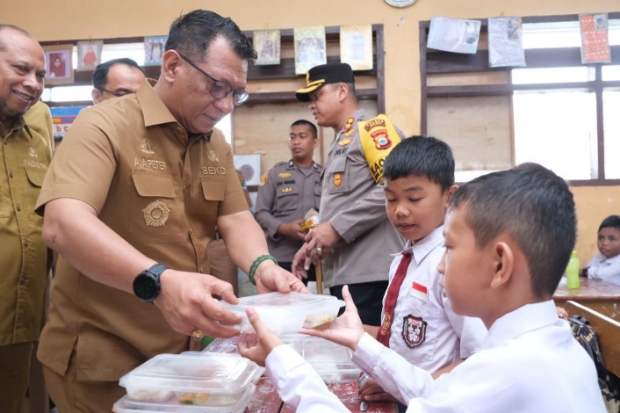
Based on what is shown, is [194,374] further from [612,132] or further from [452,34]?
[612,132]

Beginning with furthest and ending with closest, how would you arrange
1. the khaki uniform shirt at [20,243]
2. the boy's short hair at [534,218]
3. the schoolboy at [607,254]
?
the schoolboy at [607,254] < the khaki uniform shirt at [20,243] < the boy's short hair at [534,218]

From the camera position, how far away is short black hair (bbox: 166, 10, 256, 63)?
4.87 feet

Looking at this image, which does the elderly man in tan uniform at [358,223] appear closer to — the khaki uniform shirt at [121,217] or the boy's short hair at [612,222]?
the khaki uniform shirt at [121,217]

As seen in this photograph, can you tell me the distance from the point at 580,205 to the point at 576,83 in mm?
1145

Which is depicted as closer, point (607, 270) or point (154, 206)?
point (154, 206)

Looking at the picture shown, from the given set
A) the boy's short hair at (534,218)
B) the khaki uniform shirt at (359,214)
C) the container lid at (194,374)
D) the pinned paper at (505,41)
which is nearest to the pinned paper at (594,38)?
the pinned paper at (505,41)

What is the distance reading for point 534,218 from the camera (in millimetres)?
983

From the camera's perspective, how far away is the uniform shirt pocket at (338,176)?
2.78 metres

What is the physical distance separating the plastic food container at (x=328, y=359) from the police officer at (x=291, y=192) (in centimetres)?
293

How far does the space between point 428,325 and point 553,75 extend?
14.2ft

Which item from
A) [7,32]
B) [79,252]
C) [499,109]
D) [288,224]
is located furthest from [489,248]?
[499,109]

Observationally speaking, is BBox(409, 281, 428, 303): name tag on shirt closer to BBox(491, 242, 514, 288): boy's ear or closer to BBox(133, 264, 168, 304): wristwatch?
BBox(491, 242, 514, 288): boy's ear

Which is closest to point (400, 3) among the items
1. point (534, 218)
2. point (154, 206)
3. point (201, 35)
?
point (201, 35)

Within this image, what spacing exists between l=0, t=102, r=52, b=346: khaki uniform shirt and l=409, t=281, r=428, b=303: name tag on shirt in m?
1.44
